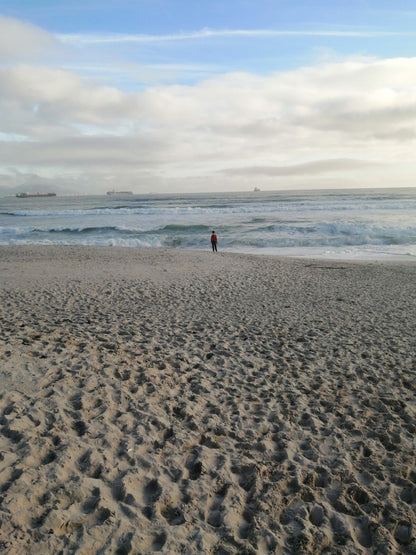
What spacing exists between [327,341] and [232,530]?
5.20 metres

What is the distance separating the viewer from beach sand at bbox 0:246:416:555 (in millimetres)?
3201

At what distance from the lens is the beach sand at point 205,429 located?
10.5ft

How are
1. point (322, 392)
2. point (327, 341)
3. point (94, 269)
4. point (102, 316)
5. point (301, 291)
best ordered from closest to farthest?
point (322, 392)
point (327, 341)
point (102, 316)
point (301, 291)
point (94, 269)

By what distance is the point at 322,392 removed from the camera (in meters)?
5.73

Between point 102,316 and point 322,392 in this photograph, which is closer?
point 322,392

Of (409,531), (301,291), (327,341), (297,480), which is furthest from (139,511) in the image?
(301,291)

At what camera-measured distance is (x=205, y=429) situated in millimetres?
4633

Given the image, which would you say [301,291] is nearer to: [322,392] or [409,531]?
[322,392]

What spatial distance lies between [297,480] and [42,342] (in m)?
4.83

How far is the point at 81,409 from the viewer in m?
4.83

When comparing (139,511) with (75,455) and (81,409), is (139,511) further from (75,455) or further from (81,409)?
(81,409)

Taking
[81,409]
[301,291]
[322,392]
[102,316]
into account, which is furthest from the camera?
[301,291]

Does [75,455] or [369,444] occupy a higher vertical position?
[75,455]

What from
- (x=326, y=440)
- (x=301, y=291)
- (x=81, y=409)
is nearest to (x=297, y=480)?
(x=326, y=440)
